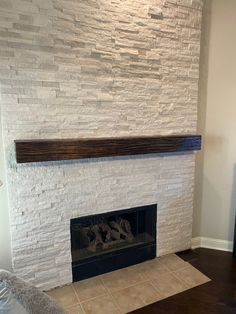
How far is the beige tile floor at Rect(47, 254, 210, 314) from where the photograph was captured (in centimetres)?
185

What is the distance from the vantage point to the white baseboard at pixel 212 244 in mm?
2598

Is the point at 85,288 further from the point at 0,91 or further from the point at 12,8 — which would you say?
the point at 12,8

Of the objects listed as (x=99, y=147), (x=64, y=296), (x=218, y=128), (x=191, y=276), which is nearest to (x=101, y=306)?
(x=64, y=296)

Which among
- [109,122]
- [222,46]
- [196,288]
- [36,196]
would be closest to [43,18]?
[109,122]

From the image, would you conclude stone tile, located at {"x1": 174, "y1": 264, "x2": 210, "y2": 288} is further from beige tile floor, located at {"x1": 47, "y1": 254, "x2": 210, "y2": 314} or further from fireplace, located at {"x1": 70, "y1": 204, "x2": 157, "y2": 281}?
fireplace, located at {"x1": 70, "y1": 204, "x2": 157, "y2": 281}

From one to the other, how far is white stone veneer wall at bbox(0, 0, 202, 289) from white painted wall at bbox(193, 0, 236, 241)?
197 millimetres

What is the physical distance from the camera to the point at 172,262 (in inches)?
94.2

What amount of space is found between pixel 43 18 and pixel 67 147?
2.90 ft

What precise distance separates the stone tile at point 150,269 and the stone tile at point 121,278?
0.04 m

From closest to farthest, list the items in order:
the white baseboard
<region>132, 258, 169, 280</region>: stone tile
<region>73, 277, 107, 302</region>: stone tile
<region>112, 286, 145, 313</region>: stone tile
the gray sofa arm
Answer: the gray sofa arm → <region>112, 286, 145, 313</region>: stone tile → <region>73, 277, 107, 302</region>: stone tile → <region>132, 258, 169, 280</region>: stone tile → the white baseboard

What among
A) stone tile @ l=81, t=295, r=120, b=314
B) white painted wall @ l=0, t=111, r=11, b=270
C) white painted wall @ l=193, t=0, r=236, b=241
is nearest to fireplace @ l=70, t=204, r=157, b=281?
stone tile @ l=81, t=295, r=120, b=314

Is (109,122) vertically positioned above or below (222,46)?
below

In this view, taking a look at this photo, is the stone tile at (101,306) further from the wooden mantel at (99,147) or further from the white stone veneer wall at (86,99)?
the wooden mantel at (99,147)

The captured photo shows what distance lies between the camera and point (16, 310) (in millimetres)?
1085
